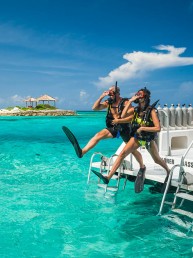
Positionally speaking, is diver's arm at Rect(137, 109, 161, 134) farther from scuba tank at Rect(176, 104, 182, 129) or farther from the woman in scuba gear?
scuba tank at Rect(176, 104, 182, 129)

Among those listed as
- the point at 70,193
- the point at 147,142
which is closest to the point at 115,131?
the point at 147,142

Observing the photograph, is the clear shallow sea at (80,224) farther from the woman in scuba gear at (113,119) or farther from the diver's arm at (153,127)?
the diver's arm at (153,127)

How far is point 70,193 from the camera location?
1034 centimetres

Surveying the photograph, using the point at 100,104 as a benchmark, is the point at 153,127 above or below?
below

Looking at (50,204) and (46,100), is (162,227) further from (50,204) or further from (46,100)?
(46,100)

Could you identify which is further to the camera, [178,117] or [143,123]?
[178,117]

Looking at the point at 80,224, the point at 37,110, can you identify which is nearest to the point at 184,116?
the point at 80,224

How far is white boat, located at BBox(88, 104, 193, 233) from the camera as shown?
654cm

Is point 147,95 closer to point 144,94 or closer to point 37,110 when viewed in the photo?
point 144,94

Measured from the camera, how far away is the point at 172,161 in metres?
8.32

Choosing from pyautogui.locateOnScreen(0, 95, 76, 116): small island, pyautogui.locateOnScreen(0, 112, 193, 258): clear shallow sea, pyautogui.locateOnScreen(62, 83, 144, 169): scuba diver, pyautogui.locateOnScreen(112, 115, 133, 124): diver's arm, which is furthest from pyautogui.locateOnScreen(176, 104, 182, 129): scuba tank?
pyautogui.locateOnScreen(0, 95, 76, 116): small island

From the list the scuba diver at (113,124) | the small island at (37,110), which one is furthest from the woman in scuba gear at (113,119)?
the small island at (37,110)

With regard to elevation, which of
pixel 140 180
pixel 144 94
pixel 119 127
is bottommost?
pixel 140 180

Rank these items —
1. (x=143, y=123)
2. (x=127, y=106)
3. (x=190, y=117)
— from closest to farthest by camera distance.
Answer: (x=143, y=123) < (x=127, y=106) < (x=190, y=117)
